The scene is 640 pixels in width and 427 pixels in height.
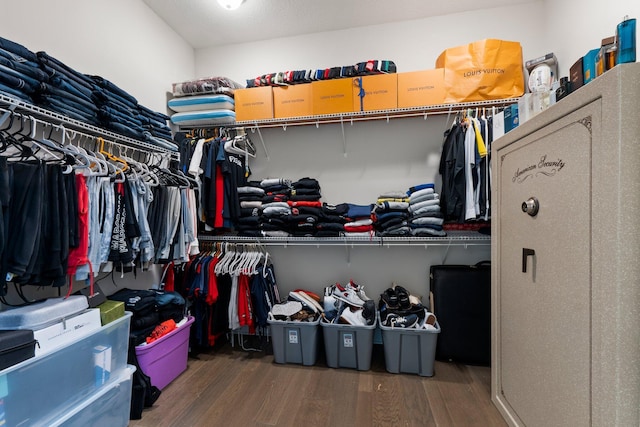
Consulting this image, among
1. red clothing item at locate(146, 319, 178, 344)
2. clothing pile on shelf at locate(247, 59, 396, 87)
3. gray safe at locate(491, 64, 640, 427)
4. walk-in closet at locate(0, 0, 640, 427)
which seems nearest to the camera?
gray safe at locate(491, 64, 640, 427)

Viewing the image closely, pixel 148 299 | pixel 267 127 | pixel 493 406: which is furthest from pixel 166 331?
pixel 493 406

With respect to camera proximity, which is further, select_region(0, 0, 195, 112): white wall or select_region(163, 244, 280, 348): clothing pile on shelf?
select_region(163, 244, 280, 348): clothing pile on shelf

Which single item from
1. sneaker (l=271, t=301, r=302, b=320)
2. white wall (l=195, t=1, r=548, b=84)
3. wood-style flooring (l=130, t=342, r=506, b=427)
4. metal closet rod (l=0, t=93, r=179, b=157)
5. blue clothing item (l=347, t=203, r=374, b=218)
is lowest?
wood-style flooring (l=130, t=342, r=506, b=427)

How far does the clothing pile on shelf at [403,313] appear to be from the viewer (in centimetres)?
195

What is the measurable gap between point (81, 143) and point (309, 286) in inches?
80.8

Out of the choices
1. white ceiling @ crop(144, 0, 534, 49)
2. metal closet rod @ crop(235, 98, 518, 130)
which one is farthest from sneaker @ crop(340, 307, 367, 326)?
white ceiling @ crop(144, 0, 534, 49)

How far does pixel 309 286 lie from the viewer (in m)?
2.60

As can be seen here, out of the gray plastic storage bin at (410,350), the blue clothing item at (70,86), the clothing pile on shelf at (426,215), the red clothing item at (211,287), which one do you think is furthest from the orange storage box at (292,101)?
the gray plastic storage bin at (410,350)

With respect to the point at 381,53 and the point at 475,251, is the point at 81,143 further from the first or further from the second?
the point at 475,251

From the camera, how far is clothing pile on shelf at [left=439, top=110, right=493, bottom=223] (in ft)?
6.46

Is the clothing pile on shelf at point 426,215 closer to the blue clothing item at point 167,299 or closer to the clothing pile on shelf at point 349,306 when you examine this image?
the clothing pile on shelf at point 349,306

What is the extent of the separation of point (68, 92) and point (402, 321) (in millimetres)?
2477

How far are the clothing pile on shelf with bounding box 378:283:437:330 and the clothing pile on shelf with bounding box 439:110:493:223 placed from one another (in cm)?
75

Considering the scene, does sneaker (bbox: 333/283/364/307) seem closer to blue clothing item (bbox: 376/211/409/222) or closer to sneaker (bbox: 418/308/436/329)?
sneaker (bbox: 418/308/436/329)
